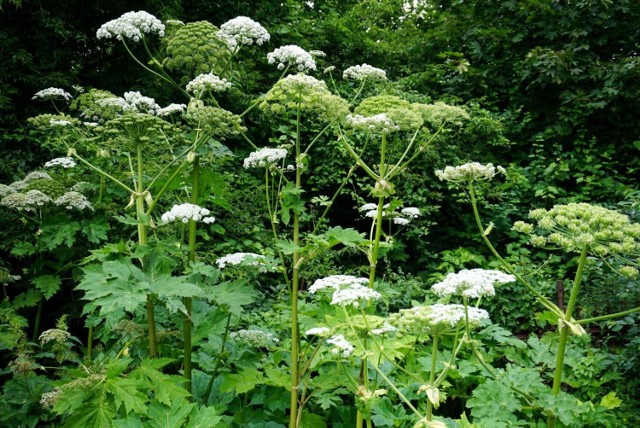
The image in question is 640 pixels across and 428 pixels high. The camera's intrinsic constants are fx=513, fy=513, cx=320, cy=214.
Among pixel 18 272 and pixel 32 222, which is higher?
pixel 32 222

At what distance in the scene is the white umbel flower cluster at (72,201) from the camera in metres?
3.76

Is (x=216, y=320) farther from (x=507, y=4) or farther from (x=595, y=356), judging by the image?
(x=507, y=4)

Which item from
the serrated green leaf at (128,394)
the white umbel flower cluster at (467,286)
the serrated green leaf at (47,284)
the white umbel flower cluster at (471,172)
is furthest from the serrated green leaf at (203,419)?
the serrated green leaf at (47,284)

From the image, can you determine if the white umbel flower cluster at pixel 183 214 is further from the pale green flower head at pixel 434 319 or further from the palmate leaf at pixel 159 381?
the pale green flower head at pixel 434 319

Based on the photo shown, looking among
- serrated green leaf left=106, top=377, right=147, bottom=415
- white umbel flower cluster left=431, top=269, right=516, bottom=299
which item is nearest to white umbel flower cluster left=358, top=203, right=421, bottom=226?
white umbel flower cluster left=431, top=269, right=516, bottom=299

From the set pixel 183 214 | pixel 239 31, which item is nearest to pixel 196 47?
pixel 239 31

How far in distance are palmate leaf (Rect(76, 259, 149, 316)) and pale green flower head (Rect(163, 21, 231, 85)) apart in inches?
55.0

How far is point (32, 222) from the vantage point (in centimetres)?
414

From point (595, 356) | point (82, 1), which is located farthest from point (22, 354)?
point (82, 1)

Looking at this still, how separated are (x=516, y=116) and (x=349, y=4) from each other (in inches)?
246

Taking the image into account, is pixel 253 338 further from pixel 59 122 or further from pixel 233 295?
pixel 59 122

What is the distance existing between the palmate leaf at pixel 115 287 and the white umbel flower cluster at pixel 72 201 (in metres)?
1.34

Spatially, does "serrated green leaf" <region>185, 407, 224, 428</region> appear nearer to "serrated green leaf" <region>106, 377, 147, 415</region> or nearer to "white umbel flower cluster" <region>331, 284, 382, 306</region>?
"serrated green leaf" <region>106, 377, 147, 415</region>

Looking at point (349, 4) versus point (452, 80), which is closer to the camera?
point (452, 80)
